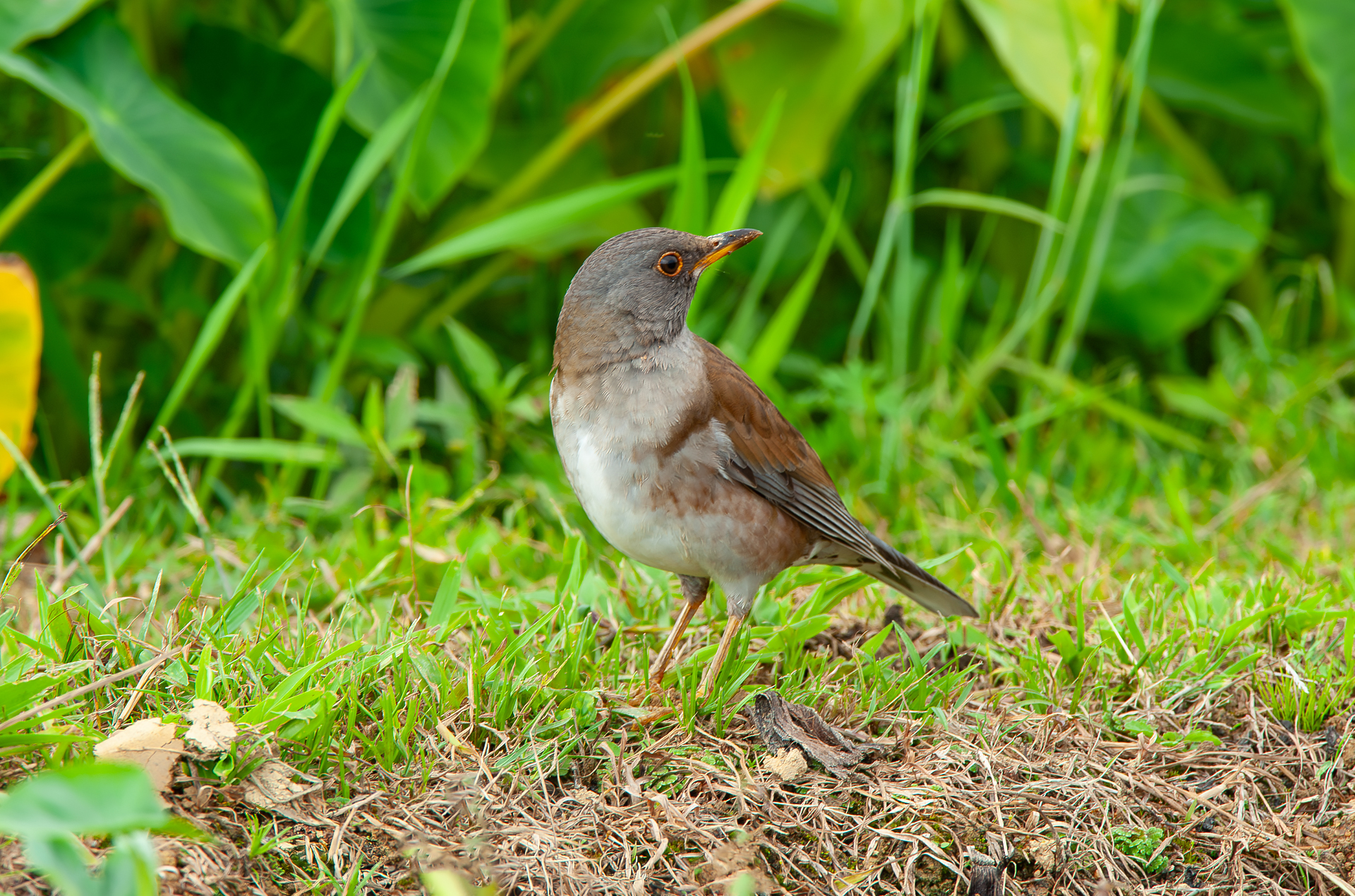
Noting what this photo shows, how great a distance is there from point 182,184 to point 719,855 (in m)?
2.70

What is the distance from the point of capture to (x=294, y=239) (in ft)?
12.2

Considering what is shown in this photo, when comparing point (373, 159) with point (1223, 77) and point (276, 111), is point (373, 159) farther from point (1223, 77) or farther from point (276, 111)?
point (1223, 77)

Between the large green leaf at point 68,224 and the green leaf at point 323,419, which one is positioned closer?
the green leaf at point 323,419

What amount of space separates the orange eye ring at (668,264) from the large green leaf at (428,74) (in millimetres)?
1532

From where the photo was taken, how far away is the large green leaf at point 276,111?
409 centimetres

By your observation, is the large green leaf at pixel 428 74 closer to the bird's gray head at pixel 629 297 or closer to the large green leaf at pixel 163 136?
the large green leaf at pixel 163 136

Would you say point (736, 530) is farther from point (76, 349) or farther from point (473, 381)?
point (76, 349)

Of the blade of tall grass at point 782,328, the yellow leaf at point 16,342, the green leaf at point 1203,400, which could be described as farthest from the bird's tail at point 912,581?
the yellow leaf at point 16,342

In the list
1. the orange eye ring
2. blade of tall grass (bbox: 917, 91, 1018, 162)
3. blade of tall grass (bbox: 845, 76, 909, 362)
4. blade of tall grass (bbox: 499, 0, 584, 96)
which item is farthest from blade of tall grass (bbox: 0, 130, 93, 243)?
blade of tall grass (bbox: 917, 91, 1018, 162)

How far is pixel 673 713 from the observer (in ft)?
7.88

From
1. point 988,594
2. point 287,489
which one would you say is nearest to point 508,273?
point 287,489

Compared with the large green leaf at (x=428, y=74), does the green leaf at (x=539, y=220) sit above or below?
below

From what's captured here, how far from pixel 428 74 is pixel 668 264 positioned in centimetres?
185

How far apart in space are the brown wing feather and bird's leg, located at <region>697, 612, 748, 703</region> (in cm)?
30
